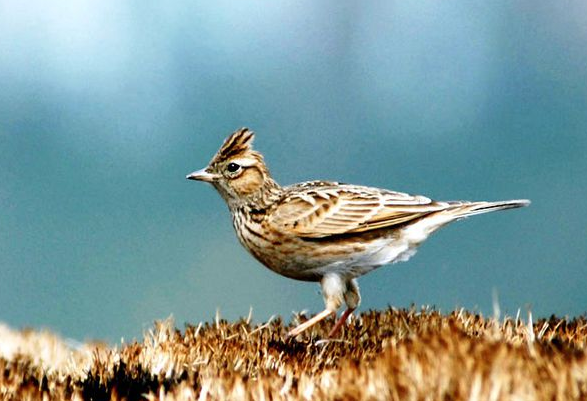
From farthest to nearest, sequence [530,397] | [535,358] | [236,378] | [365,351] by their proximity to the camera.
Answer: [365,351]
[236,378]
[535,358]
[530,397]

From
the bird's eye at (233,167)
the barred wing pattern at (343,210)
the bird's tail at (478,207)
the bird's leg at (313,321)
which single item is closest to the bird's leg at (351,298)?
the bird's leg at (313,321)

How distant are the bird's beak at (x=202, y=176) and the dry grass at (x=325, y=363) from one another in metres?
1.59

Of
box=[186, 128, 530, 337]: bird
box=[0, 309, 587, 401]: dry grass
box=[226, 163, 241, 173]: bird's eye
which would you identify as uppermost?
box=[226, 163, 241, 173]: bird's eye

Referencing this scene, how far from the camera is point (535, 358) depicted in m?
5.44

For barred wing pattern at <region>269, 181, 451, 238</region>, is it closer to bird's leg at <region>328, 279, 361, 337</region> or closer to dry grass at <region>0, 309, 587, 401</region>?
bird's leg at <region>328, 279, 361, 337</region>

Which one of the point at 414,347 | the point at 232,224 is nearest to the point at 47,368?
the point at 232,224

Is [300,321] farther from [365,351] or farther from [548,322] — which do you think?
[548,322]

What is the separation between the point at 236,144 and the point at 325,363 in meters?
2.34

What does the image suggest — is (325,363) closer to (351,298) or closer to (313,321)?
(313,321)

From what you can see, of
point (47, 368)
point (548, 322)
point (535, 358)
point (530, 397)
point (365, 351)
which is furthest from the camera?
point (548, 322)

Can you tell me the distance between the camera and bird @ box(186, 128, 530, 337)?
826 centimetres

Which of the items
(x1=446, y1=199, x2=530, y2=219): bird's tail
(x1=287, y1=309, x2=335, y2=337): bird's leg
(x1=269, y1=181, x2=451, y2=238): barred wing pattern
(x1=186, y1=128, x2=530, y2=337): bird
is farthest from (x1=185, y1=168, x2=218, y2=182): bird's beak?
(x1=446, y1=199, x2=530, y2=219): bird's tail

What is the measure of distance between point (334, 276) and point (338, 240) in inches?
13.2

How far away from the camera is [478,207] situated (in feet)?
28.4
